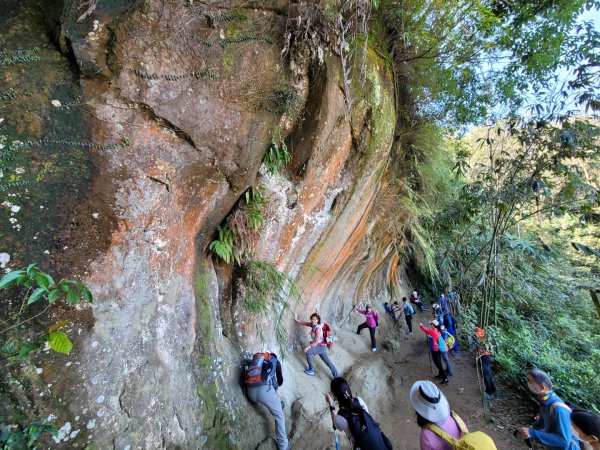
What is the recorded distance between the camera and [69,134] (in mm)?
3402

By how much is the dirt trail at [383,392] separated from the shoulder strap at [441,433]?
319cm

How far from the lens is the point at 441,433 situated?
9.09ft

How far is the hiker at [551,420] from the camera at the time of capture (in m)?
3.38

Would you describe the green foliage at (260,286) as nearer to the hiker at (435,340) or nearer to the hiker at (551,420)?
the hiker at (551,420)

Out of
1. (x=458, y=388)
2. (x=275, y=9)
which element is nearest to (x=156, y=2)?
(x=275, y=9)

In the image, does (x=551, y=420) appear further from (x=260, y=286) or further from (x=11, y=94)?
(x=11, y=94)

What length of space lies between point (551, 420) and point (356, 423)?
2280 millimetres

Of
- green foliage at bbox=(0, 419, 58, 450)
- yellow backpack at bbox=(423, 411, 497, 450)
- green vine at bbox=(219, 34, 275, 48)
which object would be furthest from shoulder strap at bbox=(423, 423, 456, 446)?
green vine at bbox=(219, 34, 275, 48)

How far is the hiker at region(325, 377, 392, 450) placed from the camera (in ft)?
11.3

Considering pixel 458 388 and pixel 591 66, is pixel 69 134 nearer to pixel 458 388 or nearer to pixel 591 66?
pixel 591 66

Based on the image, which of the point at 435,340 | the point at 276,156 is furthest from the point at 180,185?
the point at 435,340

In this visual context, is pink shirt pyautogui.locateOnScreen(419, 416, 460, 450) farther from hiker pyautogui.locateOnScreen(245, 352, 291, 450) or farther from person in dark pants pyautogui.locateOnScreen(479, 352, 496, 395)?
person in dark pants pyautogui.locateOnScreen(479, 352, 496, 395)

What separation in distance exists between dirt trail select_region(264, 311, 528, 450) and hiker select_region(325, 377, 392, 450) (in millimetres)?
1978

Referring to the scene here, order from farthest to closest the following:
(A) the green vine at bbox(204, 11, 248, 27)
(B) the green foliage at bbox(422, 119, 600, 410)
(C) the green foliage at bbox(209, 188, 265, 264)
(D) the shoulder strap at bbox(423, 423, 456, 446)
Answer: (B) the green foliage at bbox(422, 119, 600, 410)
(C) the green foliage at bbox(209, 188, 265, 264)
(A) the green vine at bbox(204, 11, 248, 27)
(D) the shoulder strap at bbox(423, 423, 456, 446)
